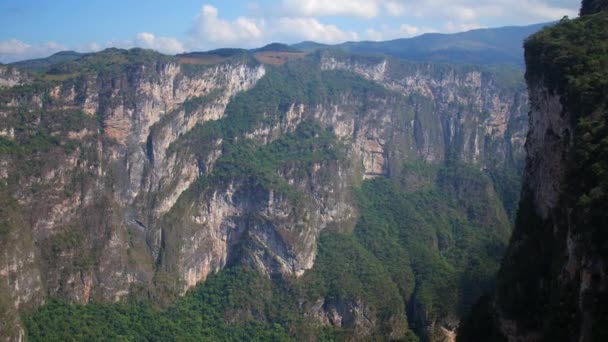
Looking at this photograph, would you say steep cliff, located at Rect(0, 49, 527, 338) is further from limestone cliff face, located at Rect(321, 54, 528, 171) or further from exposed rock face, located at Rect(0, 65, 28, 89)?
limestone cliff face, located at Rect(321, 54, 528, 171)

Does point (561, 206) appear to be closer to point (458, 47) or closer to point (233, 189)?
point (233, 189)

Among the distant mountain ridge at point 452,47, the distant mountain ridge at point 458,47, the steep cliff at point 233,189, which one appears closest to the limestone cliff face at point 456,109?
the steep cliff at point 233,189

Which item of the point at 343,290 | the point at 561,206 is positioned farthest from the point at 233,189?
the point at 561,206

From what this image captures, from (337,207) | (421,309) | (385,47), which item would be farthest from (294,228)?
(385,47)

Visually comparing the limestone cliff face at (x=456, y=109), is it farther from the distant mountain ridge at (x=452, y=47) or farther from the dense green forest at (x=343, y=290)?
the distant mountain ridge at (x=452, y=47)

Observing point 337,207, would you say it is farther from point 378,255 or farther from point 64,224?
Result: point 64,224

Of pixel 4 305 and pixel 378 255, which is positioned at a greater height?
pixel 4 305

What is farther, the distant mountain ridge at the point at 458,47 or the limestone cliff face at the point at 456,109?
the distant mountain ridge at the point at 458,47
